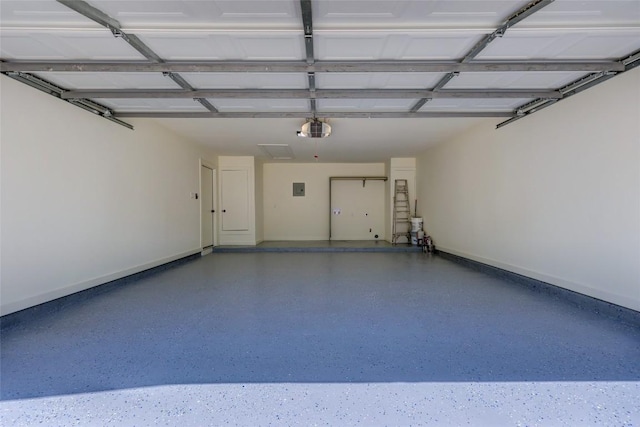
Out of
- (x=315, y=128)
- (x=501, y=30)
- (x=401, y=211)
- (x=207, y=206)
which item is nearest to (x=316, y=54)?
(x=501, y=30)

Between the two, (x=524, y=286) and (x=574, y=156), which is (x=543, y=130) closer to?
(x=574, y=156)

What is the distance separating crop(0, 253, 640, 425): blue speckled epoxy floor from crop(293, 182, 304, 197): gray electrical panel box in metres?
5.86

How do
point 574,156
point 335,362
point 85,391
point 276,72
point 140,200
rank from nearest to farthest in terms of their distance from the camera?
point 85,391 → point 335,362 → point 276,72 → point 574,156 → point 140,200

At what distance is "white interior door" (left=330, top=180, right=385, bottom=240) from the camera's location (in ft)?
31.1

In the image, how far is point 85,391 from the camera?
5.88 ft

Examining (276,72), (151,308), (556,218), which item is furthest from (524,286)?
(151,308)

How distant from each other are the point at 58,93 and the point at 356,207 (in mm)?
7529

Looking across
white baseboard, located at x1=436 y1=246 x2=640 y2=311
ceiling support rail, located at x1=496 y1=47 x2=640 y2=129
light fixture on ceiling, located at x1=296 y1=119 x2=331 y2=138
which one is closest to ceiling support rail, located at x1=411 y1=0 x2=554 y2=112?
ceiling support rail, located at x1=496 y1=47 x2=640 y2=129

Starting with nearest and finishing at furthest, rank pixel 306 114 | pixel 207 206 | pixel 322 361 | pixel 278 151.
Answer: pixel 322 361, pixel 306 114, pixel 278 151, pixel 207 206

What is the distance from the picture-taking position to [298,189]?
9.45 m

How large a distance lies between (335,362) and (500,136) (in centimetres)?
441

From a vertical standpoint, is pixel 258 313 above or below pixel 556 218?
below

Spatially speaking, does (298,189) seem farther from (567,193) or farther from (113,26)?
(113,26)

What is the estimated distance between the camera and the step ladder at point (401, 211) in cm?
849
